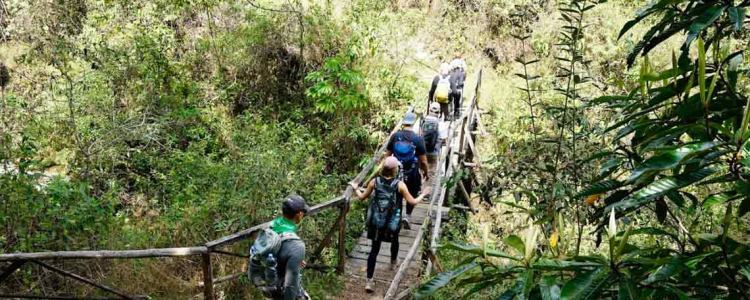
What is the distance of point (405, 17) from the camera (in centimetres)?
1631

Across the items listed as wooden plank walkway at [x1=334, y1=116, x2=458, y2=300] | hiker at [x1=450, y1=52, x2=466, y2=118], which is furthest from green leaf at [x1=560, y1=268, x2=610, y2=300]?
hiker at [x1=450, y1=52, x2=466, y2=118]

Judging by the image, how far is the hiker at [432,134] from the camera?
8305mm

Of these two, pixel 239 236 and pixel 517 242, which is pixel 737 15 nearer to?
pixel 517 242

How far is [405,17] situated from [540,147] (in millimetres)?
12253

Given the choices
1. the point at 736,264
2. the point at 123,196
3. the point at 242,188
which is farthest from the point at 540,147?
the point at 123,196

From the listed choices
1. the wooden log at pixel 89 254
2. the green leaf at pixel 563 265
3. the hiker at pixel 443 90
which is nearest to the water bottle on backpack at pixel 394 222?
the wooden log at pixel 89 254

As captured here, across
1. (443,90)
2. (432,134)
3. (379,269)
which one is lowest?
(379,269)

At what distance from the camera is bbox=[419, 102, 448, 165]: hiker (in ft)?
27.2

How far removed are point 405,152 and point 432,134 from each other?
2021 millimetres

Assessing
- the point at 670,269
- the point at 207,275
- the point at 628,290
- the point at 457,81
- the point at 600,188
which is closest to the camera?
the point at 628,290

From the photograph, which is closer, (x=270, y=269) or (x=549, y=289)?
(x=549, y=289)

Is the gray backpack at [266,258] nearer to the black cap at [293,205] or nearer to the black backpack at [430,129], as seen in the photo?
the black cap at [293,205]

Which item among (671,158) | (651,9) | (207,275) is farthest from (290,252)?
(671,158)

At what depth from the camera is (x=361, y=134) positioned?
39.5 ft
